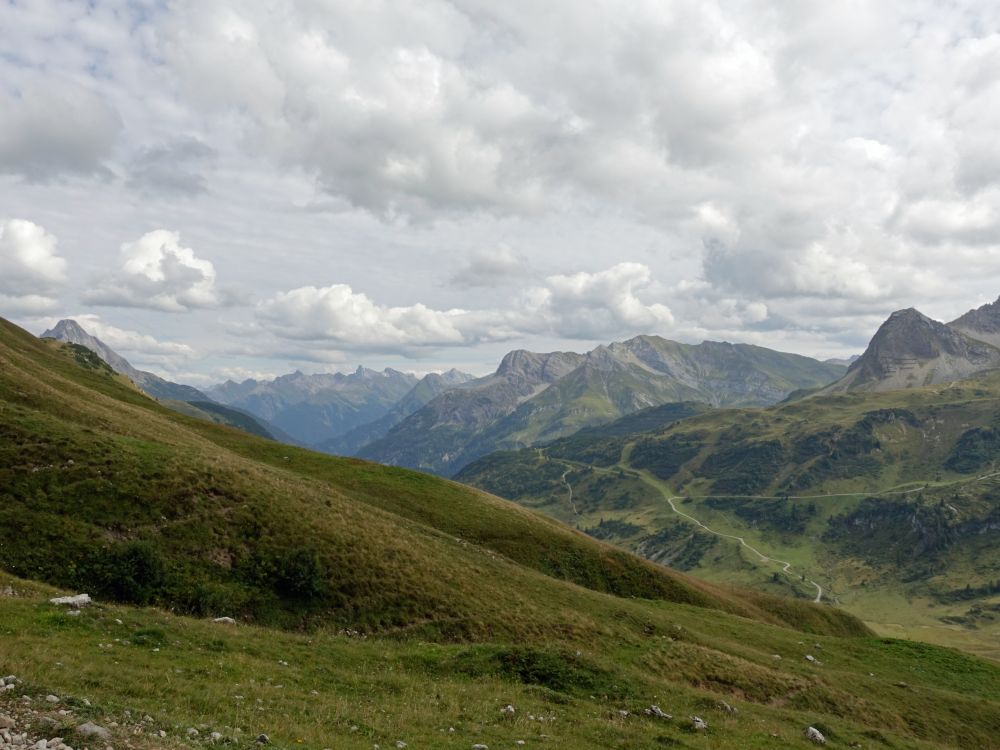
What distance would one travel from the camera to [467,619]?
36938 mm

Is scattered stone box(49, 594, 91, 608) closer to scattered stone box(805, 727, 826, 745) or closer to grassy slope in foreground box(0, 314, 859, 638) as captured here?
grassy slope in foreground box(0, 314, 859, 638)

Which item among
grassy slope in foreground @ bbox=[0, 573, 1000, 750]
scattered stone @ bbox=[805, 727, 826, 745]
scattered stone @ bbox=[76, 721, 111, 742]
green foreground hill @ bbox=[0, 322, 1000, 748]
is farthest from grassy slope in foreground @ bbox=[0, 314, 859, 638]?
scattered stone @ bbox=[76, 721, 111, 742]

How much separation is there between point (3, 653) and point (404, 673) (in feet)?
48.2

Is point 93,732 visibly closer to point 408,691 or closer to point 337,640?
point 408,691

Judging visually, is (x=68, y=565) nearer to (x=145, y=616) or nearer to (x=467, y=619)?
(x=145, y=616)

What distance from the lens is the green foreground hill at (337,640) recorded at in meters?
18.8

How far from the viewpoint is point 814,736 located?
28.2 metres

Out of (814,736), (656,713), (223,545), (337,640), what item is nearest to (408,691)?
(337,640)

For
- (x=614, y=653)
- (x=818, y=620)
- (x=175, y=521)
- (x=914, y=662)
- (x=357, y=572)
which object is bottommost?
(x=818, y=620)

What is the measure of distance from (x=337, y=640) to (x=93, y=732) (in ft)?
59.9

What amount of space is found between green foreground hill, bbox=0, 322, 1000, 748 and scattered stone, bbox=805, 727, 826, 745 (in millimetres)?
668

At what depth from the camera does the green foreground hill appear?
1884cm

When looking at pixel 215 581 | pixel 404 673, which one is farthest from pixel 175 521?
pixel 404 673

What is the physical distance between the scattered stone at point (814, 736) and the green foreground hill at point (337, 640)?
2.19ft
